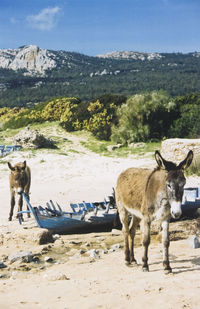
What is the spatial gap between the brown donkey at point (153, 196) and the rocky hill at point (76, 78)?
68.0 meters

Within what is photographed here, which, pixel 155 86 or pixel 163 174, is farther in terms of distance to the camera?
pixel 155 86

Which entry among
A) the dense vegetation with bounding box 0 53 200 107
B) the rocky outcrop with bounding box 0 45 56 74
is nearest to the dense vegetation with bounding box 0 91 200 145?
the dense vegetation with bounding box 0 53 200 107

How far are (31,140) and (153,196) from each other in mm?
20411

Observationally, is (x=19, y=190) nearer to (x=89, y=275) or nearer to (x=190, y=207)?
(x=89, y=275)

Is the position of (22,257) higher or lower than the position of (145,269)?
lower

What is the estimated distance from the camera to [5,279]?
7547mm

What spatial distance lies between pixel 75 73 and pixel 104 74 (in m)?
12.0

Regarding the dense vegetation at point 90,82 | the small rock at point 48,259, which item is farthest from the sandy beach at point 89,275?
the dense vegetation at point 90,82

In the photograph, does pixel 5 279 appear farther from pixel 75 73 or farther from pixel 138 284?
pixel 75 73

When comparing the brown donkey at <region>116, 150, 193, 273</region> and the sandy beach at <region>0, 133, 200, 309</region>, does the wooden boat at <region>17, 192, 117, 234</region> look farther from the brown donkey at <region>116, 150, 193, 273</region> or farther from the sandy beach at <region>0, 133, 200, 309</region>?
the brown donkey at <region>116, 150, 193, 273</region>

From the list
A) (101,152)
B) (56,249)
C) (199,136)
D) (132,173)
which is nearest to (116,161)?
(101,152)

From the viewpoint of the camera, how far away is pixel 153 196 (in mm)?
6531

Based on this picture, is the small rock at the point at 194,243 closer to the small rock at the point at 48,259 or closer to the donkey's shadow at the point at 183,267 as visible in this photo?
the donkey's shadow at the point at 183,267

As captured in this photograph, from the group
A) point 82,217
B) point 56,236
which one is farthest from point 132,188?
point 56,236
